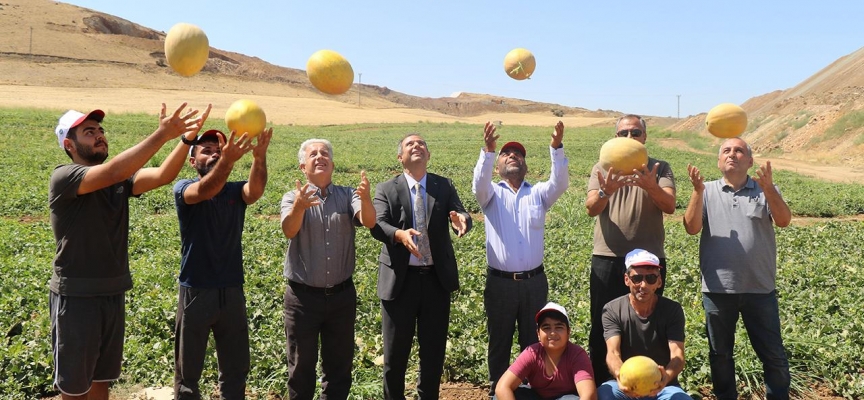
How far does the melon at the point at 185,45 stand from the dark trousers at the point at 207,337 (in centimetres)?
157

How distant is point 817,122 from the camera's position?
37.2m

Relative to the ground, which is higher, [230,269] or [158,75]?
[158,75]

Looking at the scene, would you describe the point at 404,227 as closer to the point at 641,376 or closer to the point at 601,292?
the point at 601,292

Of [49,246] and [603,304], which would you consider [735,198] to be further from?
[49,246]

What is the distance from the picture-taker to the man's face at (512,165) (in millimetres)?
5137

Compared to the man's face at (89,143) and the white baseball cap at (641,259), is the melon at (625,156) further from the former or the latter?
the man's face at (89,143)

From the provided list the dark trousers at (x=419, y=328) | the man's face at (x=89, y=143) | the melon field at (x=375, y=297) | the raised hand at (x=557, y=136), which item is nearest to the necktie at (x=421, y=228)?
the dark trousers at (x=419, y=328)

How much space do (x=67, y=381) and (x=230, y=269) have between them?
1111mm

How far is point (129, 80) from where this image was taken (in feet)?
243

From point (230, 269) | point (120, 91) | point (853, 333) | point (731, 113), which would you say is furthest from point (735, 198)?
point (120, 91)

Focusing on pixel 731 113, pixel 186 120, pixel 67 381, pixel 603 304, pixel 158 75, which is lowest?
pixel 67 381

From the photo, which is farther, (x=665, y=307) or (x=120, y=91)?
(x=120, y=91)

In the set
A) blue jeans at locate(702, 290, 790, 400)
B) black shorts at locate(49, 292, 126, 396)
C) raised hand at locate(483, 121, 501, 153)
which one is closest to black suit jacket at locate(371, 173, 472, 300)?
raised hand at locate(483, 121, 501, 153)

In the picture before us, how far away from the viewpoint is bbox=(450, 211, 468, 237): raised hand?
4.76m
